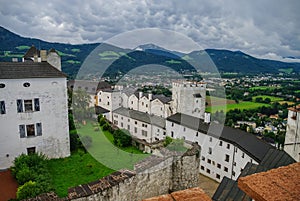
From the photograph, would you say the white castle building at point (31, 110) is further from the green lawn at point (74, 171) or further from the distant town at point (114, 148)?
the green lawn at point (74, 171)

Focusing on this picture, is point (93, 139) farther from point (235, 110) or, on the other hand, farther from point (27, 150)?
point (235, 110)

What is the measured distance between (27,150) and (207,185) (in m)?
14.4

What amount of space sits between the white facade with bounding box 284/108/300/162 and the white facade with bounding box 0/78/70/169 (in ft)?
53.4

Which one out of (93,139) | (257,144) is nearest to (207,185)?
(257,144)

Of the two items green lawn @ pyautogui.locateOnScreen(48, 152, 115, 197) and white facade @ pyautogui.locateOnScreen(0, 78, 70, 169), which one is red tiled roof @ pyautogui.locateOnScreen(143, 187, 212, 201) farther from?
white facade @ pyautogui.locateOnScreen(0, 78, 70, 169)

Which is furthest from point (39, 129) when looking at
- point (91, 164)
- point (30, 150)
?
point (91, 164)

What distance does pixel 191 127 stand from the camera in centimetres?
2206

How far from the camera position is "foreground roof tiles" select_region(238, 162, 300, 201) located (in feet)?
7.37

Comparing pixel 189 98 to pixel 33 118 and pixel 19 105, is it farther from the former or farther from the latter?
pixel 19 105

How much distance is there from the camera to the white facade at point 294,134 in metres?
16.1

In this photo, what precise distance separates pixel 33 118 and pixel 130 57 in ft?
71.6

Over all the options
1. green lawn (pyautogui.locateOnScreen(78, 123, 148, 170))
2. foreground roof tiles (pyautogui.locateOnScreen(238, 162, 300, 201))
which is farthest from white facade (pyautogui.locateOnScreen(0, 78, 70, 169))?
foreground roof tiles (pyautogui.locateOnScreen(238, 162, 300, 201))

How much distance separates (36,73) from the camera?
14109mm

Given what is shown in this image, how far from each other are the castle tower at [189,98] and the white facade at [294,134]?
14.2 m
